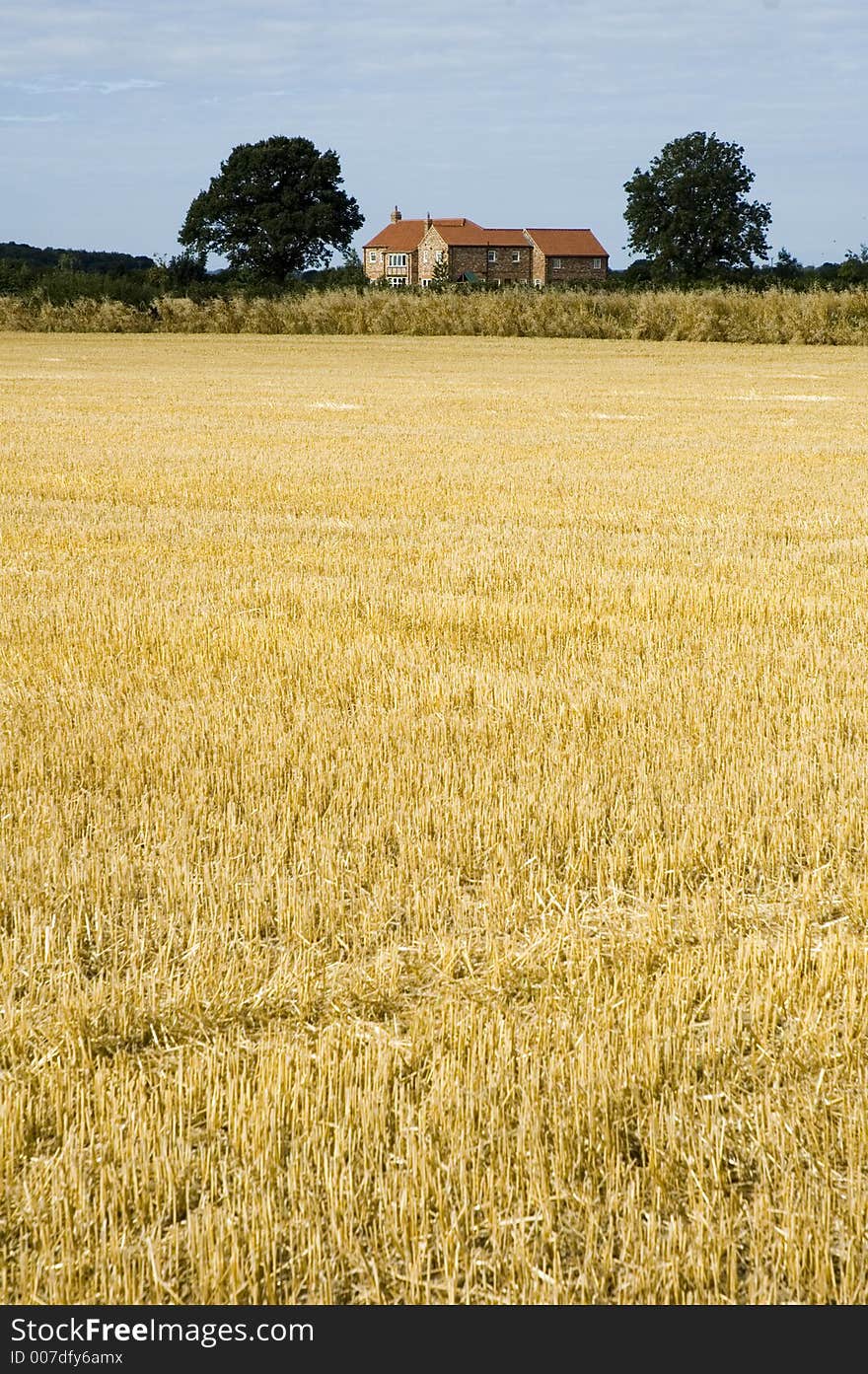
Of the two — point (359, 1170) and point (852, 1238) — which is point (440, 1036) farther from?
point (852, 1238)

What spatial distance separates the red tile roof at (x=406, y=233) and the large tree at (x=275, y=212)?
33558mm

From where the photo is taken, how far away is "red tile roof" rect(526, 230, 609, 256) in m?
141

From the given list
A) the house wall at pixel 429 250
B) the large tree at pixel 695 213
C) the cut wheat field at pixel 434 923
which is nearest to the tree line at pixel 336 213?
the large tree at pixel 695 213

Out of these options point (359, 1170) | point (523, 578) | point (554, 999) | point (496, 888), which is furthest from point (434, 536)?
point (359, 1170)

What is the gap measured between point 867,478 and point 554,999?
43.2 ft

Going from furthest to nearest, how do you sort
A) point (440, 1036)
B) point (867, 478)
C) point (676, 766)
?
point (867, 478) → point (676, 766) → point (440, 1036)

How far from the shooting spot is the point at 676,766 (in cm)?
584

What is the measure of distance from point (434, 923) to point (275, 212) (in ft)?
355

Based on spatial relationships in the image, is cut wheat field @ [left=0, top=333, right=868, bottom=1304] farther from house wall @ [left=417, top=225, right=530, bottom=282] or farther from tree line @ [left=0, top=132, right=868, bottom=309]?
house wall @ [left=417, top=225, right=530, bottom=282]

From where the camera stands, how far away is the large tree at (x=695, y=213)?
4050 inches

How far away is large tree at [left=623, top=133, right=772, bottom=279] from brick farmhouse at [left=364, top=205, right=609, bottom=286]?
3250 cm

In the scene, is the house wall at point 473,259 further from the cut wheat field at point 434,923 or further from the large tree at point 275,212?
the cut wheat field at point 434,923

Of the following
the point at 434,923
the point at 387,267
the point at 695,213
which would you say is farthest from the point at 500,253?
the point at 434,923

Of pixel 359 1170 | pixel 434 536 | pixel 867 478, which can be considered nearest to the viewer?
pixel 359 1170
